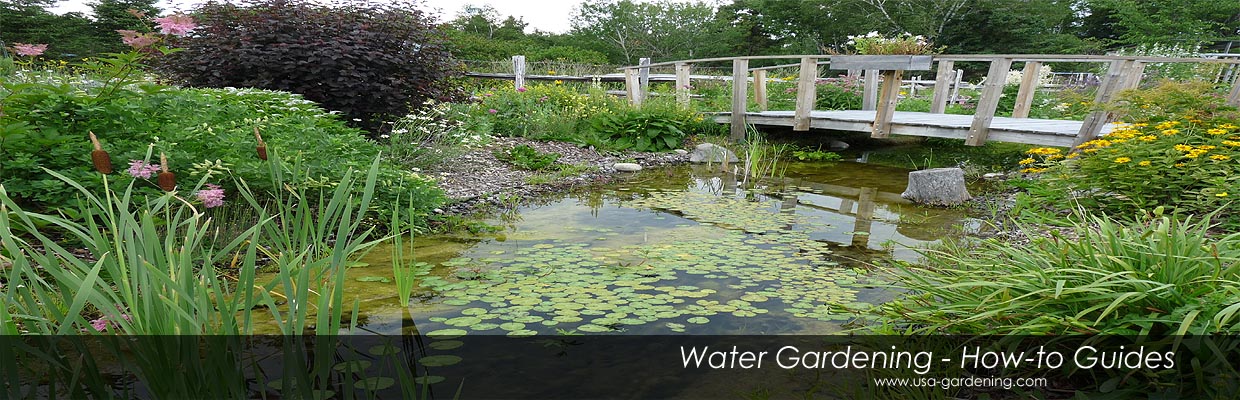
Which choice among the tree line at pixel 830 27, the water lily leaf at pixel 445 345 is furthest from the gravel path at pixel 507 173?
the tree line at pixel 830 27

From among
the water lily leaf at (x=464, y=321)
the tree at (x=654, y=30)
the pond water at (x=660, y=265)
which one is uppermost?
the tree at (x=654, y=30)

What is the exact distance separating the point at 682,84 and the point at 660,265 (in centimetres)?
686

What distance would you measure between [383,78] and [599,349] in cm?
465

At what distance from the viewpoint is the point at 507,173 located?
6668 mm

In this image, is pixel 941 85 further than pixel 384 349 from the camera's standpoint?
Yes

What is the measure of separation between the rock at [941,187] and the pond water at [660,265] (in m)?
0.18

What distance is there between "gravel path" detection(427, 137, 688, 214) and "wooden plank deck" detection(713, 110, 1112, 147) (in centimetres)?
172

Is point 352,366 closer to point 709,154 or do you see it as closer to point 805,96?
point 709,154

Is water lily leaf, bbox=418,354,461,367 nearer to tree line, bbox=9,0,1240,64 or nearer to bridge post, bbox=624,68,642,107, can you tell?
bridge post, bbox=624,68,642,107

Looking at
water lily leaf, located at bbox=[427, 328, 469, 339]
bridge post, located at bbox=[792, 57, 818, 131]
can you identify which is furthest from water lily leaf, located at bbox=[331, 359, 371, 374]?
bridge post, located at bbox=[792, 57, 818, 131]

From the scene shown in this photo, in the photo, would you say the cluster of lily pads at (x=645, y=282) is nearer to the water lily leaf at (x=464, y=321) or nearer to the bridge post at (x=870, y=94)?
the water lily leaf at (x=464, y=321)

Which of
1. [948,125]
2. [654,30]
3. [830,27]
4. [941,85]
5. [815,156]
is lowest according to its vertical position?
[815,156]

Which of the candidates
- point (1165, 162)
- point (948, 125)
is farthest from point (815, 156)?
point (1165, 162)

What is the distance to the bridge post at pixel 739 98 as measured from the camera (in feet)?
29.5
